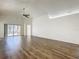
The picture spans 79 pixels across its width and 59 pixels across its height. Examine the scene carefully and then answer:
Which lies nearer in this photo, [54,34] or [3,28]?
[54,34]

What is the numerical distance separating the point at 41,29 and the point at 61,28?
3.52 m

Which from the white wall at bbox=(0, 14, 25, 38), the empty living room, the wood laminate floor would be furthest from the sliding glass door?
the wood laminate floor

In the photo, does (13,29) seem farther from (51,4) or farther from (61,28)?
(51,4)

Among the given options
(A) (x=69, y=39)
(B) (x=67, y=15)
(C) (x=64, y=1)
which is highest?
(C) (x=64, y=1)

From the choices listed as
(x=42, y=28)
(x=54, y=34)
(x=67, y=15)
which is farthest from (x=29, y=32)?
(x=67, y=15)

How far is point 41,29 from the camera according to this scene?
10.7 metres

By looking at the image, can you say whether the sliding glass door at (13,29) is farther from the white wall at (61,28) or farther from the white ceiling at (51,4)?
the white ceiling at (51,4)

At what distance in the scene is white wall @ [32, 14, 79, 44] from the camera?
20.8 ft

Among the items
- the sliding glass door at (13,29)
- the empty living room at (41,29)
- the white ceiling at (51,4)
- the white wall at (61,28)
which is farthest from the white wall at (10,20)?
the white ceiling at (51,4)

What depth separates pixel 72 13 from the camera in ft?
21.4

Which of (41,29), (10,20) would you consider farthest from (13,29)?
(41,29)

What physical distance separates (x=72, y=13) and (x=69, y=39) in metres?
1.88

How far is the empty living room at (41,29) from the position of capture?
4246 mm

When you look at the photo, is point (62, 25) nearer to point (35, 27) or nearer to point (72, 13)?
point (72, 13)
